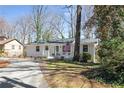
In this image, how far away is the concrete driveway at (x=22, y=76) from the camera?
27.8ft

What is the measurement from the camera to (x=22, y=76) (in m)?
9.55

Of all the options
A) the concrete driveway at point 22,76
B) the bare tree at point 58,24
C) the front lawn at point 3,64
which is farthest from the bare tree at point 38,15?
the front lawn at point 3,64

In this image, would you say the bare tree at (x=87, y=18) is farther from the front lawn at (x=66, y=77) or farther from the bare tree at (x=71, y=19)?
the front lawn at (x=66, y=77)

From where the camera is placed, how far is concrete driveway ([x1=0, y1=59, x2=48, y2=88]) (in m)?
8.48

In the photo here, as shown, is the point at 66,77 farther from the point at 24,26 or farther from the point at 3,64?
the point at 3,64

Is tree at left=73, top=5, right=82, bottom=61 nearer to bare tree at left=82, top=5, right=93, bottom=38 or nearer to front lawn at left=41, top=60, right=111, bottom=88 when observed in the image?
bare tree at left=82, top=5, right=93, bottom=38

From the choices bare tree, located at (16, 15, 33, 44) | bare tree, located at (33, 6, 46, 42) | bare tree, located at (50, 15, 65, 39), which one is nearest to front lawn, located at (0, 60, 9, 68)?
bare tree, located at (16, 15, 33, 44)

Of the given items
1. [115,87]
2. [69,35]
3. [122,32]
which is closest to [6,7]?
[69,35]

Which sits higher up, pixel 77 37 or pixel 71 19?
pixel 71 19

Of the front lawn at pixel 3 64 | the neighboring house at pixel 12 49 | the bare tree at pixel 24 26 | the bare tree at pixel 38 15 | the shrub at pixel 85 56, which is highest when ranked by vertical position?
the bare tree at pixel 38 15

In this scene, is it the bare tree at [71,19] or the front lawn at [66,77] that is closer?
the front lawn at [66,77]

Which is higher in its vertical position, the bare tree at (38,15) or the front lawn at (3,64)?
the bare tree at (38,15)

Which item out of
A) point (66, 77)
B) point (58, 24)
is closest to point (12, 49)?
point (58, 24)

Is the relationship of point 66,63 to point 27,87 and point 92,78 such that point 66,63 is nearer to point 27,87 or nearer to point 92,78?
point 92,78
